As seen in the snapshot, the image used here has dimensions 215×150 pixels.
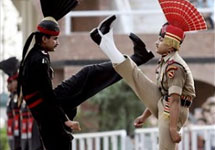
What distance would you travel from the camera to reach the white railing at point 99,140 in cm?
1056

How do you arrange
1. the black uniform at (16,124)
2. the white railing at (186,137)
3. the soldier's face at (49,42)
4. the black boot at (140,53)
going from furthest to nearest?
the white railing at (186,137) → the black uniform at (16,124) → the black boot at (140,53) → the soldier's face at (49,42)

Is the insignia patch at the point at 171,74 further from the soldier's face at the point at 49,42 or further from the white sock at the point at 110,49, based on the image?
the soldier's face at the point at 49,42

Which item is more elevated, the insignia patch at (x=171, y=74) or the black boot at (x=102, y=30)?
the black boot at (x=102, y=30)

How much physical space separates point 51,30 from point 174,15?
99 centimetres

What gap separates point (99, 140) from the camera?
10.7 meters

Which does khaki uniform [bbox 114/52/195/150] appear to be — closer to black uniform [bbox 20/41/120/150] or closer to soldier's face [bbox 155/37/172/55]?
soldier's face [bbox 155/37/172/55]

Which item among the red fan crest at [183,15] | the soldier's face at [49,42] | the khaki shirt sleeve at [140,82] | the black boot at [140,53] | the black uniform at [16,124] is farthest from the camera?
the black uniform at [16,124]

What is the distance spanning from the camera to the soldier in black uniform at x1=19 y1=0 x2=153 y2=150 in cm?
657

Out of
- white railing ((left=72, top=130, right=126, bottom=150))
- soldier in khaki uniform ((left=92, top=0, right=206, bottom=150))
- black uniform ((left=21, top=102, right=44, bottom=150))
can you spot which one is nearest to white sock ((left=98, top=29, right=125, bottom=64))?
soldier in khaki uniform ((left=92, top=0, right=206, bottom=150))

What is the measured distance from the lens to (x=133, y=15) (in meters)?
16.1

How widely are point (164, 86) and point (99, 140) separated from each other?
174 inches

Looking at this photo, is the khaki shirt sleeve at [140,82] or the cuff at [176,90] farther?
the khaki shirt sleeve at [140,82]

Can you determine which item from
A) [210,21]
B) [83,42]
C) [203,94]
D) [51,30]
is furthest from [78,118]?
[51,30]

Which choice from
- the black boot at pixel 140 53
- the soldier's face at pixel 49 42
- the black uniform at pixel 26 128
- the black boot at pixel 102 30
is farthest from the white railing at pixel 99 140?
the black boot at pixel 102 30
